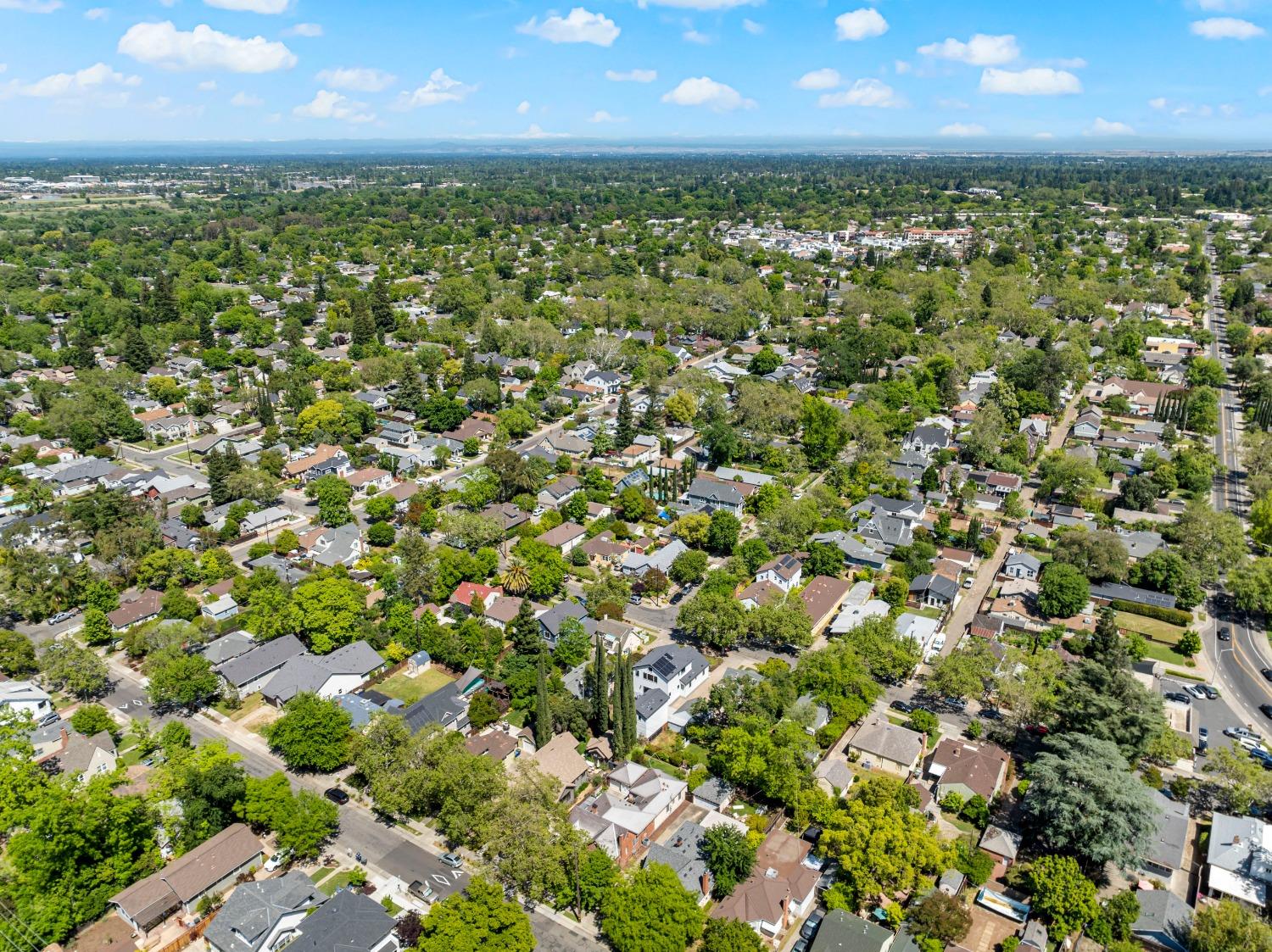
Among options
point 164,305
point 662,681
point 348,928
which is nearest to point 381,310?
point 164,305

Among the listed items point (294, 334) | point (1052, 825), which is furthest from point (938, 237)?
point (1052, 825)

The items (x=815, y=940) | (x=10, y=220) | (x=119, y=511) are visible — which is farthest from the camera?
(x=10, y=220)

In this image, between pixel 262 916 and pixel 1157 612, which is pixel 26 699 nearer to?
pixel 262 916

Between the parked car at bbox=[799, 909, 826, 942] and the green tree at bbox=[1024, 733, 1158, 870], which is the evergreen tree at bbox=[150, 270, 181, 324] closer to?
the parked car at bbox=[799, 909, 826, 942]

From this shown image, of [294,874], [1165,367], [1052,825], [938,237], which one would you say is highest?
[938,237]

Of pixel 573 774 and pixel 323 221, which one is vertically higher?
pixel 323 221

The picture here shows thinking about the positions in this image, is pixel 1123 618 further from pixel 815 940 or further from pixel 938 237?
pixel 938 237

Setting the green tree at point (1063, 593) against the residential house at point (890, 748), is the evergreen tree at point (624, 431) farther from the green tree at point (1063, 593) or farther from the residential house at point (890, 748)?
the residential house at point (890, 748)
